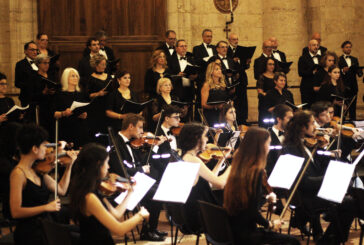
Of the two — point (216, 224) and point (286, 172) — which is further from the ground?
point (286, 172)

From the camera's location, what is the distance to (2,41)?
31.0 ft

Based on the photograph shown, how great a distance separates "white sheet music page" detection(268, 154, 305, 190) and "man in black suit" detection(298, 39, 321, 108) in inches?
175

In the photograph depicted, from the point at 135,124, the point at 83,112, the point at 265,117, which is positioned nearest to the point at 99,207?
the point at 135,124

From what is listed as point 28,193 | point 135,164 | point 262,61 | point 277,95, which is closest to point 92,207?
point 28,193

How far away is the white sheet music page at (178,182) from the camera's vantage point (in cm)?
451

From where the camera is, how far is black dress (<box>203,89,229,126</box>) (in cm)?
815

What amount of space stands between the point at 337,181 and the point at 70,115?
3455mm

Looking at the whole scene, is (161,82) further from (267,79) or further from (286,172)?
(286,172)

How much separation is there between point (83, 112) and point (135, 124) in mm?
1026

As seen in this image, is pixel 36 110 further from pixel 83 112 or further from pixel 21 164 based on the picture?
pixel 21 164

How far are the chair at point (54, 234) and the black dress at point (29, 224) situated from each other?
0.33 meters

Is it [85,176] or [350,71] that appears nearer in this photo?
[85,176]

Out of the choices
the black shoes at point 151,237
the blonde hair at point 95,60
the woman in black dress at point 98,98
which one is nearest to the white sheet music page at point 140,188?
the black shoes at point 151,237

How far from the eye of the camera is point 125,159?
6.05 metres
